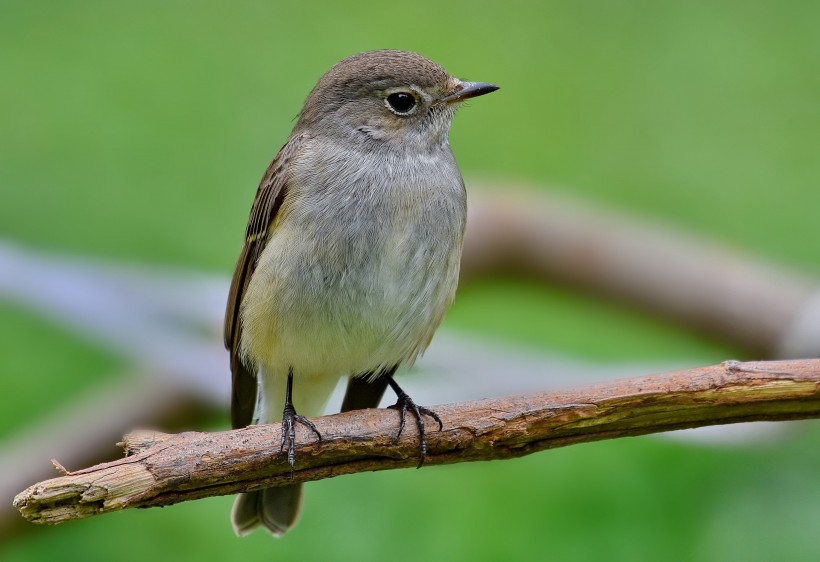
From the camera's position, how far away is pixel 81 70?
1033cm

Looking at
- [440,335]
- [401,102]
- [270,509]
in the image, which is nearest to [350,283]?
[401,102]

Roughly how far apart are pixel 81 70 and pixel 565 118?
395 centimetres

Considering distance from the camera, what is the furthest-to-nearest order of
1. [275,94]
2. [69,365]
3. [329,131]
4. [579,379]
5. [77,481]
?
[275,94] < [69,365] < [579,379] < [329,131] < [77,481]

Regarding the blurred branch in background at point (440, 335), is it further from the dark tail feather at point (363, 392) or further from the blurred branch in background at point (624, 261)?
the dark tail feather at point (363, 392)

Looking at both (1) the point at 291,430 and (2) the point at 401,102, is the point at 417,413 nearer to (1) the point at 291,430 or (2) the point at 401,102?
(1) the point at 291,430

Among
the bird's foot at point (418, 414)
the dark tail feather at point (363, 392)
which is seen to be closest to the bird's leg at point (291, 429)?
→ the bird's foot at point (418, 414)

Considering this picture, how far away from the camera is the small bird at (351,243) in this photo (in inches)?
→ 196

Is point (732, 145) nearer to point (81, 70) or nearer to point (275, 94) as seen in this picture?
point (275, 94)

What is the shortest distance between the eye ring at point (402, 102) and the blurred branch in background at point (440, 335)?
1835 millimetres

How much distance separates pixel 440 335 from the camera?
727 centimetres

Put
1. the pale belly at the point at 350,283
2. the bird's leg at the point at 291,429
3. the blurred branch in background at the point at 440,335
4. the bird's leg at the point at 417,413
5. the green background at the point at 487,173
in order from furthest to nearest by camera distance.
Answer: the green background at the point at 487,173, the blurred branch in background at the point at 440,335, the pale belly at the point at 350,283, the bird's leg at the point at 417,413, the bird's leg at the point at 291,429

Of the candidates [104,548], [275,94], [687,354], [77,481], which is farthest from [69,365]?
[77,481]

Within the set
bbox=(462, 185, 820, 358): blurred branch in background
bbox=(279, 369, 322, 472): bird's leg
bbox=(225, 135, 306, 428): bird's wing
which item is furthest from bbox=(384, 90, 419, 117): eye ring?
bbox=(462, 185, 820, 358): blurred branch in background

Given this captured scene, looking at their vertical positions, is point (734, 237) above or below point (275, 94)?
below
